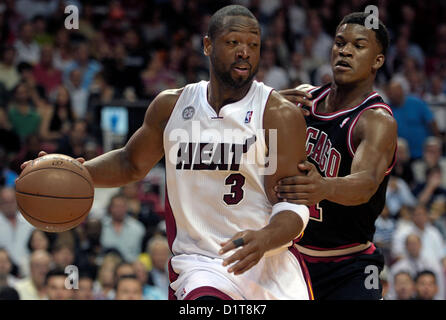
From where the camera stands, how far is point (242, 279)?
385cm

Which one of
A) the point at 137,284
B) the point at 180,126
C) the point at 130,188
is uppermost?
the point at 180,126

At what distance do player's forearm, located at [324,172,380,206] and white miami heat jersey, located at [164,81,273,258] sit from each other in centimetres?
39

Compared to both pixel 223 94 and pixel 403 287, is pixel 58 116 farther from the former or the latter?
pixel 223 94

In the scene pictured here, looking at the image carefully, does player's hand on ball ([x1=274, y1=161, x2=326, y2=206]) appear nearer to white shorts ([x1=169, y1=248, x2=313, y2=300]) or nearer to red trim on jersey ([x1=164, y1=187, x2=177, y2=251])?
white shorts ([x1=169, y1=248, x2=313, y2=300])

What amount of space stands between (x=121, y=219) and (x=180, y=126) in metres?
4.36

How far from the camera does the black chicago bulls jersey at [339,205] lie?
4734mm

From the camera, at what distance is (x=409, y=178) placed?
9.78 meters

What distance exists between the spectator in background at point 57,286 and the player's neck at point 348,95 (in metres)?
3.31

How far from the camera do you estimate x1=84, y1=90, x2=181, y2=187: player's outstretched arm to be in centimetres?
428

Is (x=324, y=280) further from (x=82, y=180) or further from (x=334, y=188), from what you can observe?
(x=82, y=180)

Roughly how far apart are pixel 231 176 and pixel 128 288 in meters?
3.43

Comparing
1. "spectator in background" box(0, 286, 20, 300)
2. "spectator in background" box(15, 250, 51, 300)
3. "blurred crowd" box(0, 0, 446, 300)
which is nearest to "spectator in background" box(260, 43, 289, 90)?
"blurred crowd" box(0, 0, 446, 300)
